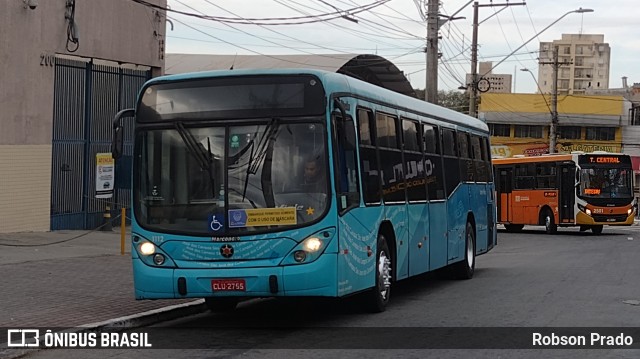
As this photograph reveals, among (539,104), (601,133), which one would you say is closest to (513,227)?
(601,133)

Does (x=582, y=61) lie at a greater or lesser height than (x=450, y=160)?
greater

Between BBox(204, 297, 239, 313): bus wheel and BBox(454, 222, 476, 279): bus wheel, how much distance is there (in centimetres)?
615

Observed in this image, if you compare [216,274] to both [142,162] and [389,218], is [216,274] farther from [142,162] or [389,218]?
[389,218]

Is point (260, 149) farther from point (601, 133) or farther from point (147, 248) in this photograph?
point (601, 133)

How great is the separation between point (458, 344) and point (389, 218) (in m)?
3.22

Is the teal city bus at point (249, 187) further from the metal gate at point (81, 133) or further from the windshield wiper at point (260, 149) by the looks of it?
the metal gate at point (81, 133)

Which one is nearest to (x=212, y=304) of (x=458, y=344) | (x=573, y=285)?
(x=458, y=344)

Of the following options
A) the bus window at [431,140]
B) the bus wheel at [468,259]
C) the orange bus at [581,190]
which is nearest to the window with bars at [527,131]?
the orange bus at [581,190]

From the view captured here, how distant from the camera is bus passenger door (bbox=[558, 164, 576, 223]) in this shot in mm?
36844

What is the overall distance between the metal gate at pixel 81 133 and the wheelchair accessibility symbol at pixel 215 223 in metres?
14.4

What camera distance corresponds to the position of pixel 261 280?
35.1 feet

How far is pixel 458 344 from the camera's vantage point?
10117 mm

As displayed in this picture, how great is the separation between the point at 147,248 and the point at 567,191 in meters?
28.4

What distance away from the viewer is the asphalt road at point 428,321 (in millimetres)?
9688
